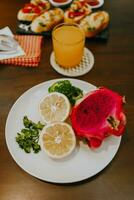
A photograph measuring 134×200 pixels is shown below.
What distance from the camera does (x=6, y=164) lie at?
785 mm

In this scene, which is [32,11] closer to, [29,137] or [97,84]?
[97,84]

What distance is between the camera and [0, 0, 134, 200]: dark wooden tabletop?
0.73 meters

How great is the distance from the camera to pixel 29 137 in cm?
79

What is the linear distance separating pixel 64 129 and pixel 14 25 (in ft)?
2.05

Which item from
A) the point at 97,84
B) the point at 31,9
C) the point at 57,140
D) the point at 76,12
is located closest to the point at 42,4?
the point at 31,9

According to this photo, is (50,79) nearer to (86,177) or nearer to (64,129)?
(64,129)

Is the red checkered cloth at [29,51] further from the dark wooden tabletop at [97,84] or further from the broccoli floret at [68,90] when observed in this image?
the broccoli floret at [68,90]

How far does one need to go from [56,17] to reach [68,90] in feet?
1.33

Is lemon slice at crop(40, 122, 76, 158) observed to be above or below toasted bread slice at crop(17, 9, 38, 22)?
below

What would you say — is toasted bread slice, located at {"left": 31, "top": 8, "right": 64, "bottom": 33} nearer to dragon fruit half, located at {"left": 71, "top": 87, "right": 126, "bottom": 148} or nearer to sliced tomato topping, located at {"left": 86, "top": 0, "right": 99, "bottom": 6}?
sliced tomato topping, located at {"left": 86, "top": 0, "right": 99, "bottom": 6}

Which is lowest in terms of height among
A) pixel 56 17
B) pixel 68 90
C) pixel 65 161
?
pixel 65 161

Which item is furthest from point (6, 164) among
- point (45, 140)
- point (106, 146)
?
point (106, 146)

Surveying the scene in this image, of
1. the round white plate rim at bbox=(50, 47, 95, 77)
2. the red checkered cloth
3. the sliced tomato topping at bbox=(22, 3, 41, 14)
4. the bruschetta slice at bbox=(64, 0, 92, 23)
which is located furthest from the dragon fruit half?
the sliced tomato topping at bbox=(22, 3, 41, 14)

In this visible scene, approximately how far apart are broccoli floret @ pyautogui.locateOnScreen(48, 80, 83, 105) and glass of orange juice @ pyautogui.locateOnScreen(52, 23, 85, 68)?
6.1 inches
